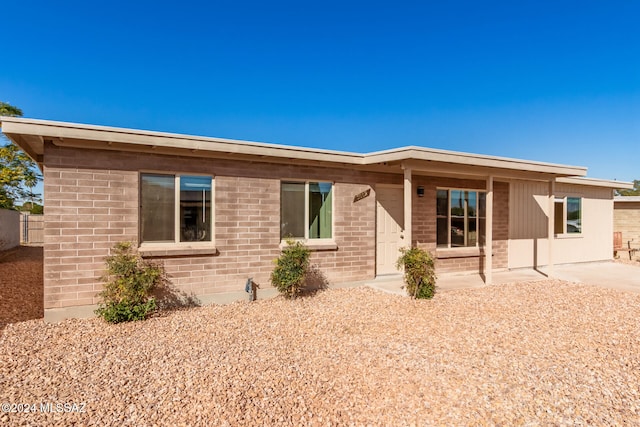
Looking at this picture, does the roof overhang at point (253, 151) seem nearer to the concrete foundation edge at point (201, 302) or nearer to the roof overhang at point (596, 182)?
the roof overhang at point (596, 182)

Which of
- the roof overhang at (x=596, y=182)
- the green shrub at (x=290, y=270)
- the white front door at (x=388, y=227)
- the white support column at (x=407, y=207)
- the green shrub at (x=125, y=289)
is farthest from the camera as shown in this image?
the roof overhang at (x=596, y=182)

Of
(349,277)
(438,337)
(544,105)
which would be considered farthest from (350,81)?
(438,337)

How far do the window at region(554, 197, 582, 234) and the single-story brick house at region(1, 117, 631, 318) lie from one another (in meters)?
1.78

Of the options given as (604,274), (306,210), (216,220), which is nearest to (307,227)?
(306,210)

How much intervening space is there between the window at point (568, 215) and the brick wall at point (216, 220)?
6.50 m

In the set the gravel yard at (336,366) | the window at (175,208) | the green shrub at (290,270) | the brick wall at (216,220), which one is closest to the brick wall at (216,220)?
the brick wall at (216,220)

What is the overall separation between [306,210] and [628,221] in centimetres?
1575

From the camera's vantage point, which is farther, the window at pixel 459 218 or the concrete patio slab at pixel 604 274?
the window at pixel 459 218

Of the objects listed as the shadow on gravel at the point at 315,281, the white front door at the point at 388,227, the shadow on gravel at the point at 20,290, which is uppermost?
the white front door at the point at 388,227

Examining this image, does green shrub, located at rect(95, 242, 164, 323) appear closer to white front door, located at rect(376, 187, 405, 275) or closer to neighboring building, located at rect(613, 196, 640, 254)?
white front door, located at rect(376, 187, 405, 275)

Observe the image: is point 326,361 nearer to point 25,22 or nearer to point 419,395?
point 419,395

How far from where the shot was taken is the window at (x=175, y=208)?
584cm

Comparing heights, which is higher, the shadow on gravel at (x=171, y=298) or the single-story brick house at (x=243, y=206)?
the single-story brick house at (x=243, y=206)

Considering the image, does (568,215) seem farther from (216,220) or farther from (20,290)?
(20,290)
